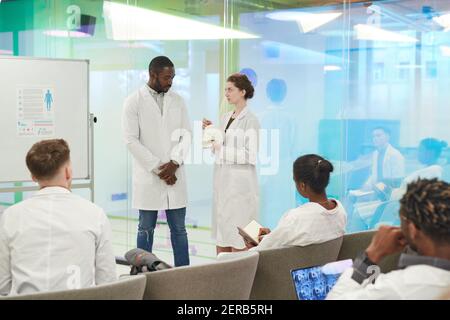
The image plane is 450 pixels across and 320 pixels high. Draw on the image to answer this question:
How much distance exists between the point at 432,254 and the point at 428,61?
11.5 feet

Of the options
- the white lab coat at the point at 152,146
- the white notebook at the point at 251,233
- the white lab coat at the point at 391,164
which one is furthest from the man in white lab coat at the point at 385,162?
the white notebook at the point at 251,233

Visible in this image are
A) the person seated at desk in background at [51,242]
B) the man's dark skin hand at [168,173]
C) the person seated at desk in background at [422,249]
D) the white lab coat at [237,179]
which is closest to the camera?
the person seated at desk in background at [422,249]

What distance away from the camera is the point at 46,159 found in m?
2.74

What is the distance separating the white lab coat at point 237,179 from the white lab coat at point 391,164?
1.01 meters

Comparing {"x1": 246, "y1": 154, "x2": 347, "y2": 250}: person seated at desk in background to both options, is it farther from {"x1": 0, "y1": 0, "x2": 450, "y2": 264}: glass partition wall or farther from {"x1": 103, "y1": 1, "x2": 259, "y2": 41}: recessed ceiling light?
{"x1": 103, "y1": 1, "x2": 259, "y2": 41}: recessed ceiling light

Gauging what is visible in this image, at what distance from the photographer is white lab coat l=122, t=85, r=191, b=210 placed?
17.2 feet

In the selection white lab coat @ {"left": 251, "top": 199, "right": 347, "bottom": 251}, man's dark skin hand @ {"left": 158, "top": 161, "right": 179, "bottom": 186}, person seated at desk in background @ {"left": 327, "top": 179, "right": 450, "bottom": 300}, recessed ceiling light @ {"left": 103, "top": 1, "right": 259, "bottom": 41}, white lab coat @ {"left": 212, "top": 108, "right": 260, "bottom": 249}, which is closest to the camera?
person seated at desk in background @ {"left": 327, "top": 179, "right": 450, "bottom": 300}

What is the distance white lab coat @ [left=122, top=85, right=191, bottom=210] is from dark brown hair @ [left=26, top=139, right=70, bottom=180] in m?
2.41

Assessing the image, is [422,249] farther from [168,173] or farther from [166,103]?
[166,103]

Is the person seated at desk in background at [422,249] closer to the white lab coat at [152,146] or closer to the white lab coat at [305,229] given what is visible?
the white lab coat at [305,229]

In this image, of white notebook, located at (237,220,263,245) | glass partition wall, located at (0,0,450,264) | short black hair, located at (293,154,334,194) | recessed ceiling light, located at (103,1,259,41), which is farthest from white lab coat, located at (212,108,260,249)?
short black hair, located at (293,154,334,194)

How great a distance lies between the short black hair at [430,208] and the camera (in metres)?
1.88
